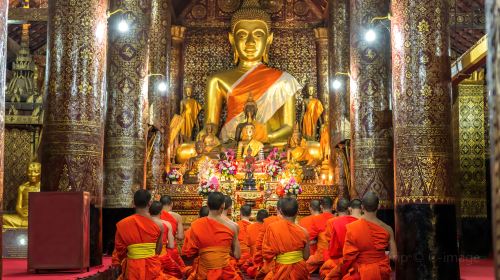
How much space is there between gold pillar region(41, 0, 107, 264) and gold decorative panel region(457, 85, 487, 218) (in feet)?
26.9

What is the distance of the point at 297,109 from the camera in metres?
22.3

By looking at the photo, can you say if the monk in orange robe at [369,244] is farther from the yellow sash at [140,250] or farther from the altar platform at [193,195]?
the altar platform at [193,195]

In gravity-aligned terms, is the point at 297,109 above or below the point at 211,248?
above

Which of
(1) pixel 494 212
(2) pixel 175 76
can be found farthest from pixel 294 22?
(1) pixel 494 212

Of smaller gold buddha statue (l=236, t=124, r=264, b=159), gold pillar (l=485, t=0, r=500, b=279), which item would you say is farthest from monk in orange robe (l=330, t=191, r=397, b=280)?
smaller gold buddha statue (l=236, t=124, r=264, b=159)

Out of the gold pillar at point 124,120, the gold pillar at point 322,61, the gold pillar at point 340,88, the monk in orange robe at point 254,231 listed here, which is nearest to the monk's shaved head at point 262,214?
the monk in orange robe at point 254,231

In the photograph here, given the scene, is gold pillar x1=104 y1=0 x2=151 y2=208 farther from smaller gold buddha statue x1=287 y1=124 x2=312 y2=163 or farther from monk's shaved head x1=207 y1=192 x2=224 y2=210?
smaller gold buddha statue x1=287 y1=124 x2=312 y2=163

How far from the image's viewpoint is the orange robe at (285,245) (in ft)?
27.3

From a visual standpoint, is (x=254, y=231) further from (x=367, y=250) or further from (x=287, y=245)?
(x=367, y=250)

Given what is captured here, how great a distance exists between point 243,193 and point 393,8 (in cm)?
726

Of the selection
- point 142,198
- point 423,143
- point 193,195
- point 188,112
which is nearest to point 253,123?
point 188,112

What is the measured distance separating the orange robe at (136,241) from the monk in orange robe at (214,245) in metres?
0.40

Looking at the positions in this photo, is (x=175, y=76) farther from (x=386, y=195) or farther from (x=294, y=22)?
(x=386, y=195)

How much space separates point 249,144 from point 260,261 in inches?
343
